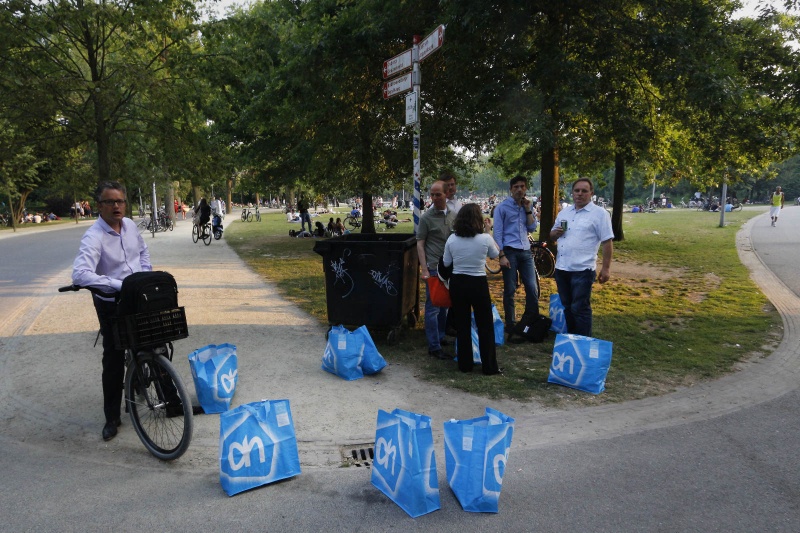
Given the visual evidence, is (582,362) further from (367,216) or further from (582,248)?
(367,216)

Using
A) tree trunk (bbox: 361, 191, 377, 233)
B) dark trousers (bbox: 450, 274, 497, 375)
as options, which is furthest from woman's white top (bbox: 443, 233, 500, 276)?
tree trunk (bbox: 361, 191, 377, 233)

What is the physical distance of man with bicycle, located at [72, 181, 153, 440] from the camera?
3742mm

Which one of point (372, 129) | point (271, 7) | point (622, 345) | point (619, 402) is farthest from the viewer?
point (271, 7)

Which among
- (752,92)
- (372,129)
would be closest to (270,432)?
(752,92)

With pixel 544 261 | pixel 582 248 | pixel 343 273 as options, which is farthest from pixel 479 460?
pixel 544 261

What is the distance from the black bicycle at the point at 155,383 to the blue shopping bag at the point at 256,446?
0.45 meters

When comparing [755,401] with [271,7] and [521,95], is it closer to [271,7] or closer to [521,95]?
[521,95]

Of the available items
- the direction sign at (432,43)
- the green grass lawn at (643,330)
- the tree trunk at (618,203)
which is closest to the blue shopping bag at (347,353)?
the green grass lawn at (643,330)

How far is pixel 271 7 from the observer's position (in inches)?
734

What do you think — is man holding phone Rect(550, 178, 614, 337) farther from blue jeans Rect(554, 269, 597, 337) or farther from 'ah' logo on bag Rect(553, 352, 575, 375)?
'ah' logo on bag Rect(553, 352, 575, 375)

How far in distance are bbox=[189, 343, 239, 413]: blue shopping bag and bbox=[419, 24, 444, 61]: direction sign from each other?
394cm

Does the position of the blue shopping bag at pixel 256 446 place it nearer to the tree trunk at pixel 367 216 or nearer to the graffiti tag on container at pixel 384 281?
the graffiti tag on container at pixel 384 281

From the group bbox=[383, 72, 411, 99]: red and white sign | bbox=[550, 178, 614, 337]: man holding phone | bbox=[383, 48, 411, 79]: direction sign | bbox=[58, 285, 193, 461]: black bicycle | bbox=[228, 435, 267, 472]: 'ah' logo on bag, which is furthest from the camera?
bbox=[383, 48, 411, 79]: direction sign

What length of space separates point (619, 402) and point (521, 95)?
6334 mm
